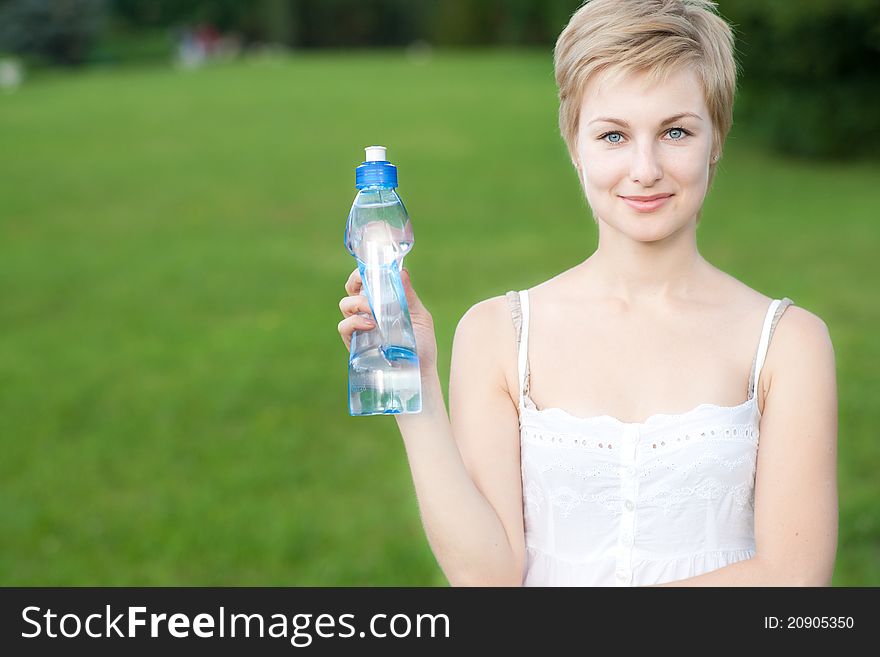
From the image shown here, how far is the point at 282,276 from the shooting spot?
43.4 ft

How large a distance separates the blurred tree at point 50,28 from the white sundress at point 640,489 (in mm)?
52534

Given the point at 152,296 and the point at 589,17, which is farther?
the point at 152,296

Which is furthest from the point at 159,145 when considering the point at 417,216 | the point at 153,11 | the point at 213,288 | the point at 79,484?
the point at 153,11

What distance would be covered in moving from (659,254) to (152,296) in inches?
422

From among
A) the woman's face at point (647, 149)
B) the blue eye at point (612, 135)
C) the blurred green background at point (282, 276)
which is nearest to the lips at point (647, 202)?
the woman's face at point (647, 149)

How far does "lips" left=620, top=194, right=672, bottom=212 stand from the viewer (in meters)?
2.13

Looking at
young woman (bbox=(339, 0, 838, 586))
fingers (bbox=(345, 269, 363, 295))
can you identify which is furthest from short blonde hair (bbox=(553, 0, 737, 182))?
fingers (bbox=(345, 269, 363, 295))

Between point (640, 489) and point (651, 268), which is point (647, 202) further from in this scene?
point (640, 489)

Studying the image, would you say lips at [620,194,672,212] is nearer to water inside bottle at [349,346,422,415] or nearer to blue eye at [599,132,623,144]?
blue eye at [599,132,623,144]

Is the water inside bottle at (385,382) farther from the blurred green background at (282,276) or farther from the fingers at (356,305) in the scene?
the blurred green background at (282,276)

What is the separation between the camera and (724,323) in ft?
7.42
